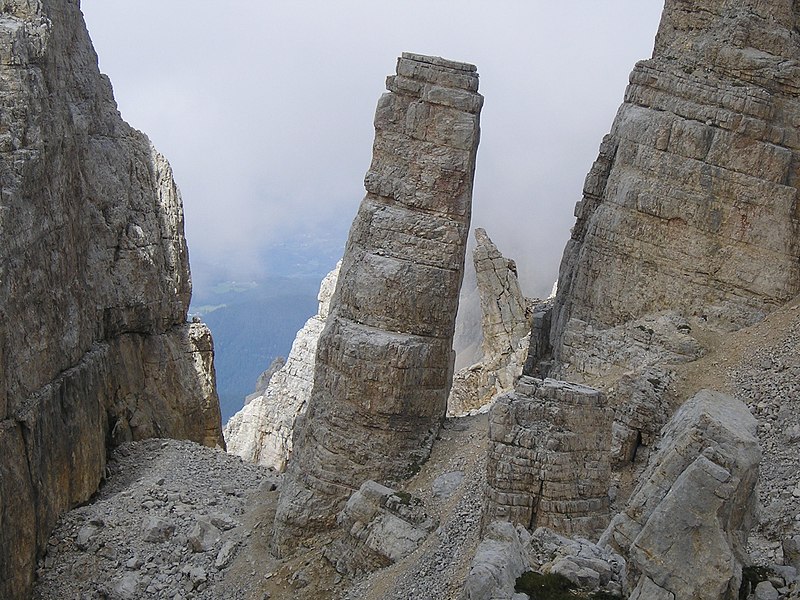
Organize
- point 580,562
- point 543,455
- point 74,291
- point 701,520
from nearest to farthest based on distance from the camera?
point 701,520 → point 580,562 → point 543,455 → point 74,291

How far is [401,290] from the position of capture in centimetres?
2553

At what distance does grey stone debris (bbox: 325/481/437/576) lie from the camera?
910 inches

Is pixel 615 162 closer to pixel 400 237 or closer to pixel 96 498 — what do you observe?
pixel 400 237

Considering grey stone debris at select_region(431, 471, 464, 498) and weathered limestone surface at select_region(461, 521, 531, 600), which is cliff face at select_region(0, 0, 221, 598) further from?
weathered limestone surface at select_region(461, 521, 531, 600)

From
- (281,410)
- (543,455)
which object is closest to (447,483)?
(543,455)

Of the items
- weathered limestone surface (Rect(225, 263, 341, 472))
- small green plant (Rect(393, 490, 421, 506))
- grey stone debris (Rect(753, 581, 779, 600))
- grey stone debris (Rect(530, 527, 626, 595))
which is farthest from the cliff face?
grey stone debris (Rect(753, 581, 779, 600))

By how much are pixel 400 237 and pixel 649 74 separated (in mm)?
7793

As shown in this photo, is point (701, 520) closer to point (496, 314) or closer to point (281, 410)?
point (496, 314)

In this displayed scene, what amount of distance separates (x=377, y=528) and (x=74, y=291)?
13399 mm

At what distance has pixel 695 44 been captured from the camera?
88.2ft

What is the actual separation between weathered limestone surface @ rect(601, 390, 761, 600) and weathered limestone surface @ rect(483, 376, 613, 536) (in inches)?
226

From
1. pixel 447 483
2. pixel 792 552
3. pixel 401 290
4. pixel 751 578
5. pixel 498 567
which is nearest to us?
pixel 751 578

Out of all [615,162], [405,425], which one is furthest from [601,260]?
[405,425]

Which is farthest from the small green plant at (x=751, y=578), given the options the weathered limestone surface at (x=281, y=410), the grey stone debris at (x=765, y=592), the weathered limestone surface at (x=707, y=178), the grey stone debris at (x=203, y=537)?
the weathered limestone surface at (x=281, y=410)
